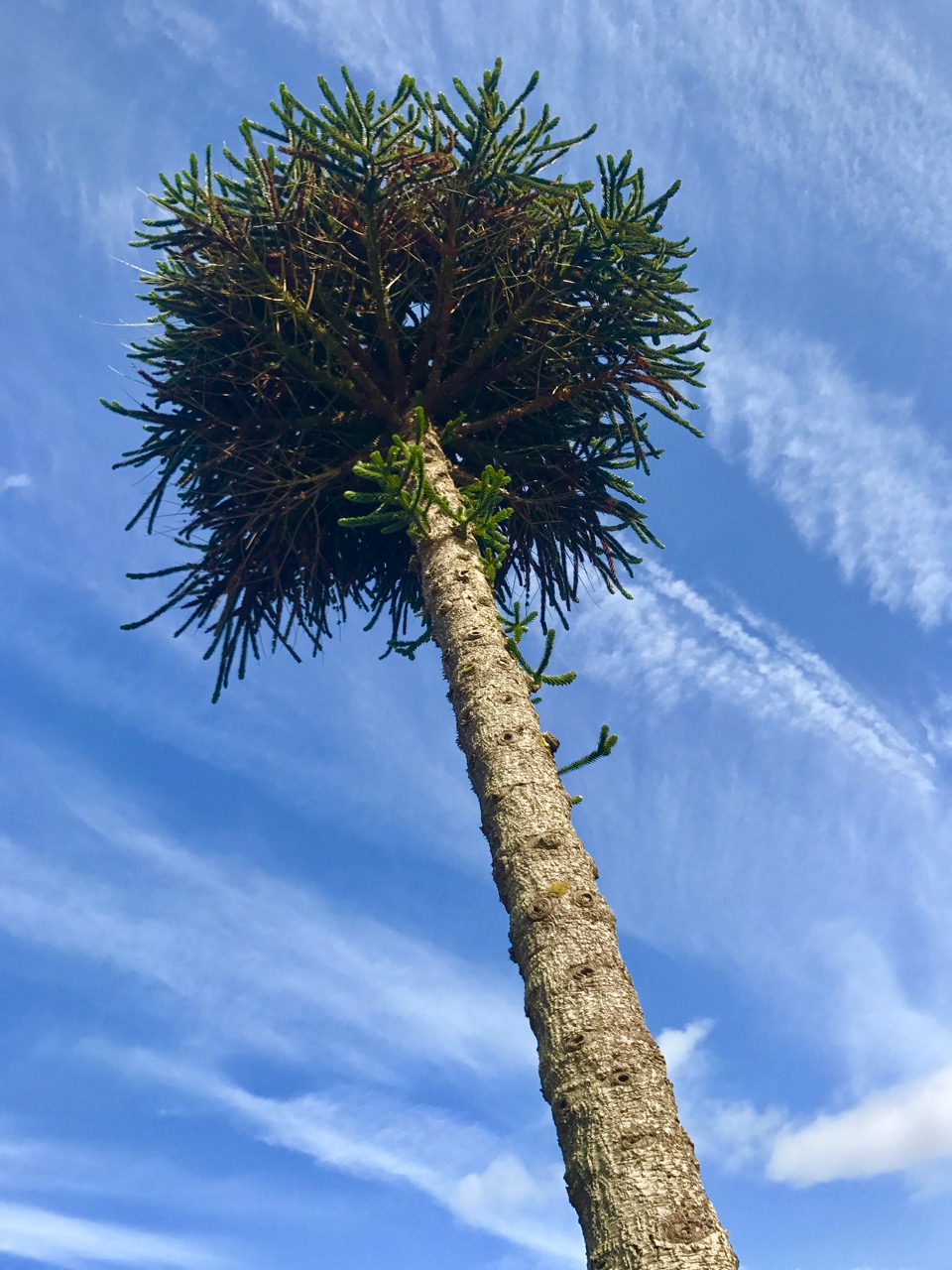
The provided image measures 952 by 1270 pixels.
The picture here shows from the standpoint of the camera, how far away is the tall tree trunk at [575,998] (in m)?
3.32

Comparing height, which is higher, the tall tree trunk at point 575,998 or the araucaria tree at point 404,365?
the araucaria tree at point 404,365

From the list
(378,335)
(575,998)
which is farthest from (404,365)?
(575,998)

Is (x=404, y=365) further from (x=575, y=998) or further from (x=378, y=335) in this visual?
(x=575, y=998)

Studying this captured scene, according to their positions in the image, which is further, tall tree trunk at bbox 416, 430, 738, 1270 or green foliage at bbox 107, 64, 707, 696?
green foliage at bbox 107, 64, 707, 696

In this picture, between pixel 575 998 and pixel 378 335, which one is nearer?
pixel 575 998

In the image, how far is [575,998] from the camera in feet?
13.7

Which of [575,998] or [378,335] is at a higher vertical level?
[378,335]

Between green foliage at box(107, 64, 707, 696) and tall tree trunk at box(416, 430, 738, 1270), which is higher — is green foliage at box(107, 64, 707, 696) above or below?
above

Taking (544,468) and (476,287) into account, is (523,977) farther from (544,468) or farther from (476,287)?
(476,287)

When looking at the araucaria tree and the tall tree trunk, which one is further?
the araucaria tree

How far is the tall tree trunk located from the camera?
3324 millimetres

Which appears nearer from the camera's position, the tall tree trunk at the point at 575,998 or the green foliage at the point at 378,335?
the tall tree trunk at the point at 575,998

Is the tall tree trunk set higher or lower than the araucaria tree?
lower

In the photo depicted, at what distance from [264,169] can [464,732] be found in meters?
5.05
